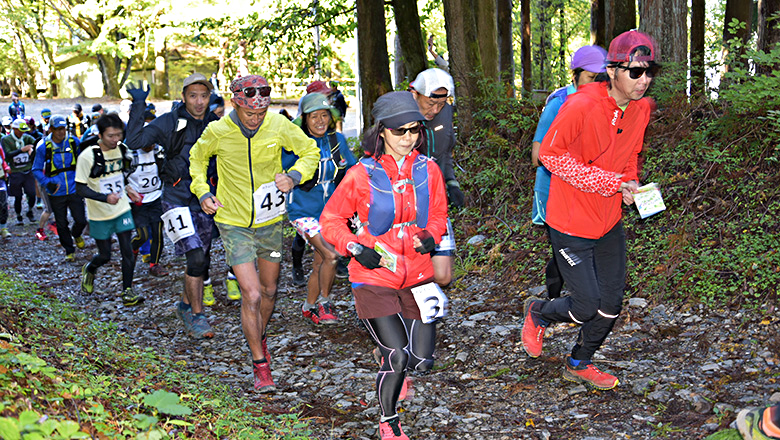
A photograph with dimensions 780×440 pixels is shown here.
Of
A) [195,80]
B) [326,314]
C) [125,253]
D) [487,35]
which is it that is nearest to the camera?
[195,80]

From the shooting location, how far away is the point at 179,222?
7.57 m

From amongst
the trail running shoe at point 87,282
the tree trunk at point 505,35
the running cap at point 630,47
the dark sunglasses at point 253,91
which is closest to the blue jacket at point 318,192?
the dark sunglasses at point 253,91

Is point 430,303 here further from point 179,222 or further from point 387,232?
point 179,222

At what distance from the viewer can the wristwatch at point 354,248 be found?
455 cm

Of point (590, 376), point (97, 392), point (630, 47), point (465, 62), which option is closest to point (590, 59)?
point (630, 47)

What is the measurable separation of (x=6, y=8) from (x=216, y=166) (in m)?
50.0

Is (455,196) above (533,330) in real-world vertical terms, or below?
above

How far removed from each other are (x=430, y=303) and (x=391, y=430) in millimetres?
931

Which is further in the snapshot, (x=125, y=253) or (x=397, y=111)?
(x=125, y=253)

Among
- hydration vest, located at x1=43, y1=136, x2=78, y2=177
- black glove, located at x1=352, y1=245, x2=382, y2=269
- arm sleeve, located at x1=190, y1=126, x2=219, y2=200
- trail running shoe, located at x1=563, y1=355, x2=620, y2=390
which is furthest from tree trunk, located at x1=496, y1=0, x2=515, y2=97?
black glove, located at x1=352, y1=245, x2=382, y2=269

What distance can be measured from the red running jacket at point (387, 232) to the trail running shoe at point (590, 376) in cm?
171

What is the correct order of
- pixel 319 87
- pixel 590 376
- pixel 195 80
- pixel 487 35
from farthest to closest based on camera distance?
pixel 487 35
pixel 319 87
pixel 195 80
pixel 590 376

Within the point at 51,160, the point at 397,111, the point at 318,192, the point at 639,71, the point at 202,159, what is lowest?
the point at 318,192

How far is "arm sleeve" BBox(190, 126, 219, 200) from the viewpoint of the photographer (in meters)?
6.14
